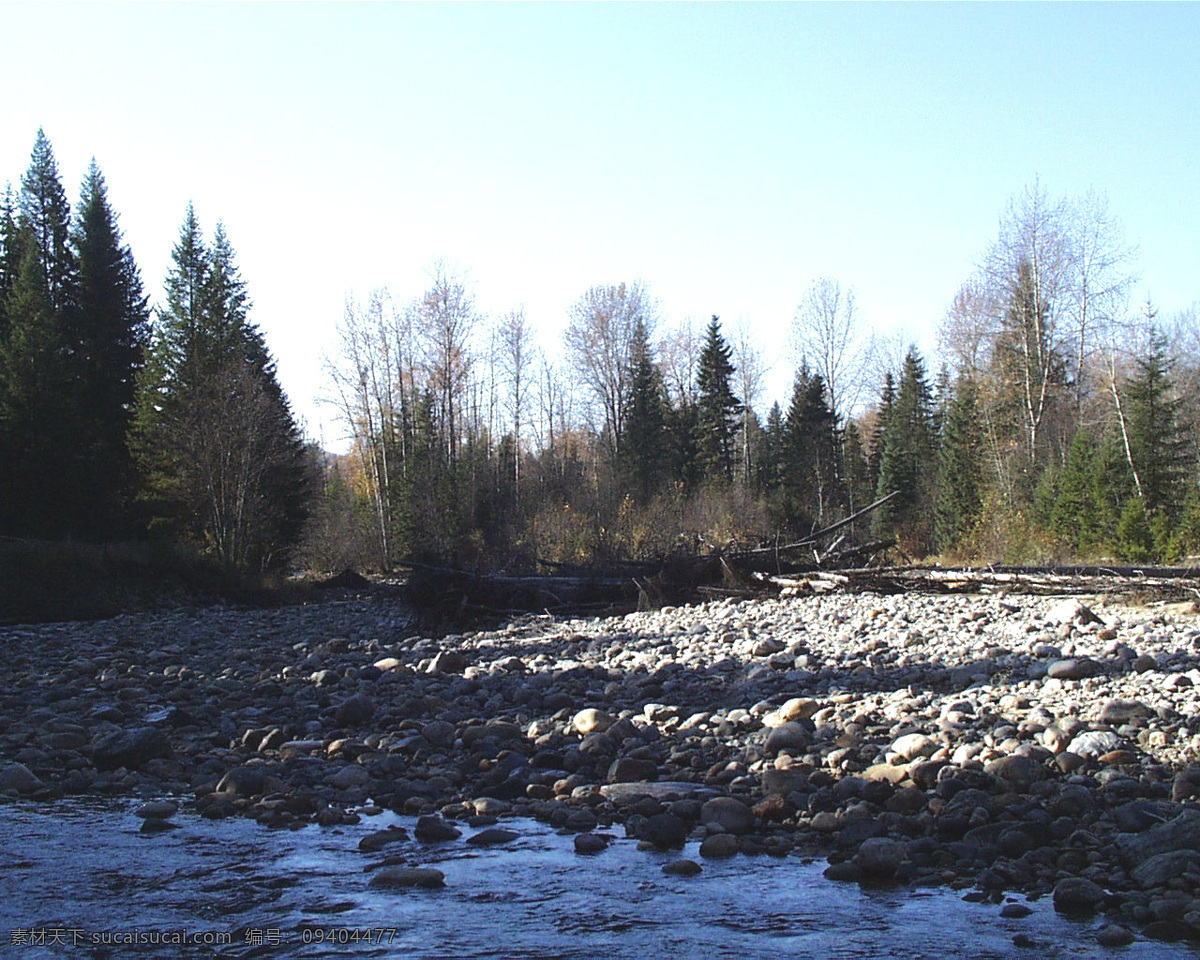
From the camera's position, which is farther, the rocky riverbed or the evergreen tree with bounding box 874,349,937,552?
A: the evergreen tree with bounding box 874,349,937,552

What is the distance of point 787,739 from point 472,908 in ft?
8.38

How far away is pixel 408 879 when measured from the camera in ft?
13.2

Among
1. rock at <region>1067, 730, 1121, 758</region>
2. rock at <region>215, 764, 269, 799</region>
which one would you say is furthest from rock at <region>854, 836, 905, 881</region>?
rock at <region>215, 764, 269, 799</region>

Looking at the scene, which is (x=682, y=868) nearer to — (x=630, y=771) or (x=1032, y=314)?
(x=630, y=771)

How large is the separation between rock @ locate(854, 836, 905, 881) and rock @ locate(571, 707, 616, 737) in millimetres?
2629

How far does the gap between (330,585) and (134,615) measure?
7.32m

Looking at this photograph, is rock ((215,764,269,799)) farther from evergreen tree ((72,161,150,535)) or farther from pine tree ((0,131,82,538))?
evergreen tree ((72,161,150,535))

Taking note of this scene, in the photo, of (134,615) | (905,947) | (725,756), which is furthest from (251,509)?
(905,947)

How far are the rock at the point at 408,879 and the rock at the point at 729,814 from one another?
135 centimetres

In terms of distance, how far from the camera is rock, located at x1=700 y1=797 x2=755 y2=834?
4.58m

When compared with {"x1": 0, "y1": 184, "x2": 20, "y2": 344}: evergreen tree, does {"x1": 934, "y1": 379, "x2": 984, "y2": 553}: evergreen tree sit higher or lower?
lower

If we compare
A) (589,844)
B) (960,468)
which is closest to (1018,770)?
(589,844)

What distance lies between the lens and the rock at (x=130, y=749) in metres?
6.07

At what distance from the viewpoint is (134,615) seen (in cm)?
1720
